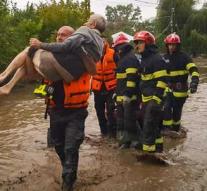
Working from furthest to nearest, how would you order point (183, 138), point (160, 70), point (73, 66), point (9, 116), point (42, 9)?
point (42, 9), point (9, 116), point (183, 138), point (160, 70), point (73, 66)

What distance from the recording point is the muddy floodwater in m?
6.17

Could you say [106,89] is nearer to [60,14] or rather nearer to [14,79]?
[14,79]

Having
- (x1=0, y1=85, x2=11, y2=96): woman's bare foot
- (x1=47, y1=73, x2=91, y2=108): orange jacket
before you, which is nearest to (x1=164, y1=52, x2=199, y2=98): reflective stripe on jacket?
(x1=47, y1=73, x2=91, y2=108): orange jacket

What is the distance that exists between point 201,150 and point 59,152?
2.97 metres

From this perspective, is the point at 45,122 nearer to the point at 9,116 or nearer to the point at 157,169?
the point at 9,116

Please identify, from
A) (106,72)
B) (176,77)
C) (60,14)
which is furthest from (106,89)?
(60,14)

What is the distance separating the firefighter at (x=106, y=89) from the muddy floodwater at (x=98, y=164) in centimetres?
33

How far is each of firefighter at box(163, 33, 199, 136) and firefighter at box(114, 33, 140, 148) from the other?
103cm

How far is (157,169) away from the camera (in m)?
6.89

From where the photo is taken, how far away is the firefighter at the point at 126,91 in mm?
8016

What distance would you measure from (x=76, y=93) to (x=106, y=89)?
3.23 meters

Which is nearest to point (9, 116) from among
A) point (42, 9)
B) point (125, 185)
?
point (125, 185)

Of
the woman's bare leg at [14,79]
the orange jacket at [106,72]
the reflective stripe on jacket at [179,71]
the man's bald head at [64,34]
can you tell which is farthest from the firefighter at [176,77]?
the woman's bare leg at [14,79]

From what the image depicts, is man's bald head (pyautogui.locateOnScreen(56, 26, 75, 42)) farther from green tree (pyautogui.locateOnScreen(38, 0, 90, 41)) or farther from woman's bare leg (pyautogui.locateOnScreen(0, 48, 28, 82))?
green tree (pyautogui.locateOnScreen(38, 0, 90, 41))
